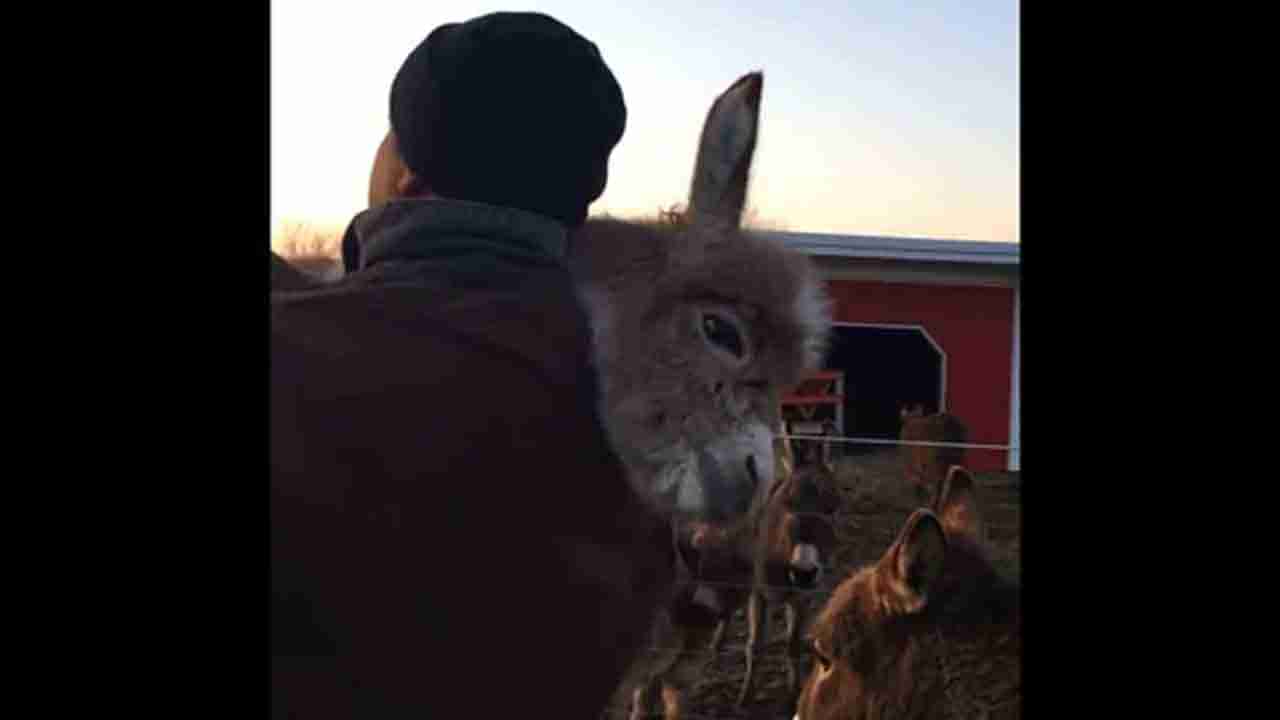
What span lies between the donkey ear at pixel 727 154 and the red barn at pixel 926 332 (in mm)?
99

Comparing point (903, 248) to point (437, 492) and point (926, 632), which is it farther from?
point (437, 492)

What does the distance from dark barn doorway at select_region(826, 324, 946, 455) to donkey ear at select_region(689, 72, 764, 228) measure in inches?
10.3

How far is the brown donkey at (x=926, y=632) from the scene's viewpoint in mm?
2535

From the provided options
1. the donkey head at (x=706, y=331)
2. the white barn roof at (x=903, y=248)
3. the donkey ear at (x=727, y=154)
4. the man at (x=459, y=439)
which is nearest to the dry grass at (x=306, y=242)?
the man at (x=459, y=439)

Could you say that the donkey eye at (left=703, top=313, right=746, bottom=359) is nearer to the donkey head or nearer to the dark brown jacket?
A: the donkey head

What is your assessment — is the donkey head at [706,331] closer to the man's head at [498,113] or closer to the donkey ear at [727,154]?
the donkey ear at [727,154]

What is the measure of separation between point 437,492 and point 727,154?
2.23 ft

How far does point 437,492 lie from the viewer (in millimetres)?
2383

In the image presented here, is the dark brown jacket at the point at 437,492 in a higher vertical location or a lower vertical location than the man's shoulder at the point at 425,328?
lower

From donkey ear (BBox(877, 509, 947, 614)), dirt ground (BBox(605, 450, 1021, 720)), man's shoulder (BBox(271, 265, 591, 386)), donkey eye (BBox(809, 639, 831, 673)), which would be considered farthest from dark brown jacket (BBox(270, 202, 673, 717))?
donkey ear (BBox(877, 509, 947, 614))

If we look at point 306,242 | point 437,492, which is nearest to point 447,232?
point 306,242
